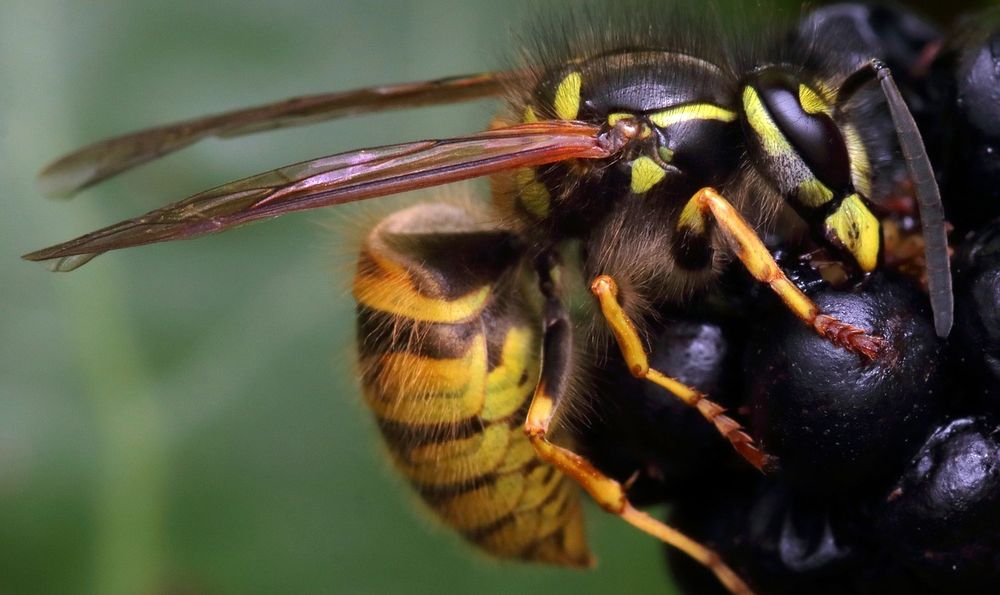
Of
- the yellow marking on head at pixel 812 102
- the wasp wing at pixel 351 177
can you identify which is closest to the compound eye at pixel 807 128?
the yellow marking on head at pixel 812 102

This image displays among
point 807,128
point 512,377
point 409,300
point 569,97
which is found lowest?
point 512,377

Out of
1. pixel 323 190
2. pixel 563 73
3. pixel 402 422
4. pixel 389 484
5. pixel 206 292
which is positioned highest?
pixel 563 73

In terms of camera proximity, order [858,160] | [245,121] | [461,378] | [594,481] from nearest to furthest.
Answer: [858,160] < [594,481] < [461,378] < [245,121]

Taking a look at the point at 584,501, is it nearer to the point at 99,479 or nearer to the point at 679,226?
the point at 679,226

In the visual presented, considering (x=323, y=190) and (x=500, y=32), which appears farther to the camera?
(x=500, y=32)

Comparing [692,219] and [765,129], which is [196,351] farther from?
[765,129]

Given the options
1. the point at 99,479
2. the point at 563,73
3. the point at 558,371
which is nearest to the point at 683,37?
the point at 563,73

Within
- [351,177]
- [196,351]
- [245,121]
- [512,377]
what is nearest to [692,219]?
[512,377]

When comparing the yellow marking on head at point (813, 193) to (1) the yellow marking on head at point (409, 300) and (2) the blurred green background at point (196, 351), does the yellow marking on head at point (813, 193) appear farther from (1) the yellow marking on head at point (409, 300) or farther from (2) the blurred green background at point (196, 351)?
(2) the blurred green background at point (196, 351)
